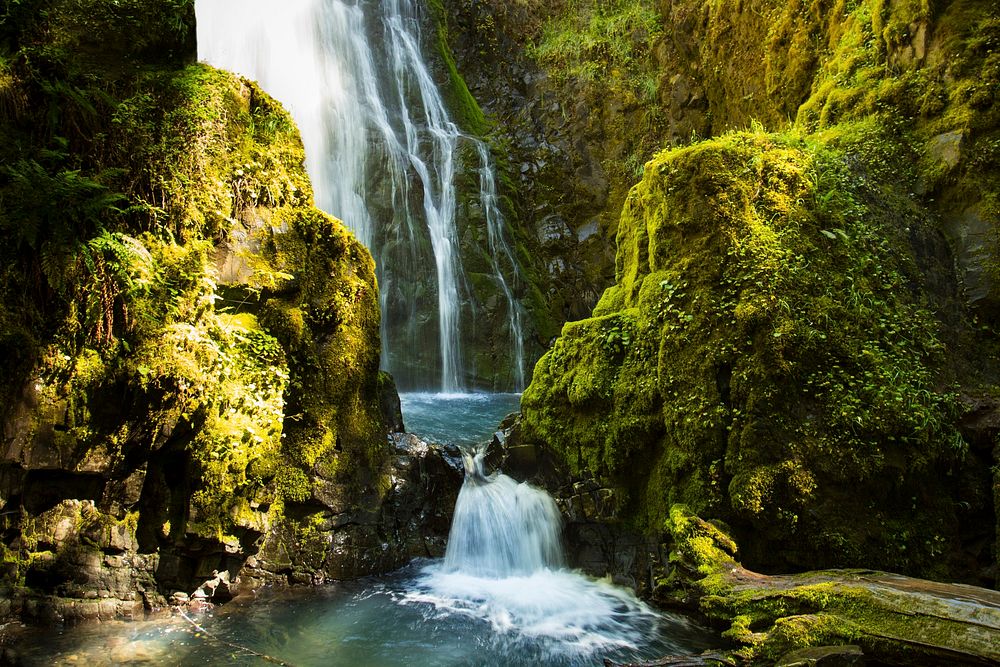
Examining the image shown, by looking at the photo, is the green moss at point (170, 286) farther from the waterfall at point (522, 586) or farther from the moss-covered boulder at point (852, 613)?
the moss-covered boulder at point (852, 613)

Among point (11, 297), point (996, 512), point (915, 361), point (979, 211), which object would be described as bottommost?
point (996, 512)

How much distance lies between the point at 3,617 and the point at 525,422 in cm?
505

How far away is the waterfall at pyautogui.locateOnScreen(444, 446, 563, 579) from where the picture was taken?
21.2 ft

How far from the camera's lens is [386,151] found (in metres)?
15.3

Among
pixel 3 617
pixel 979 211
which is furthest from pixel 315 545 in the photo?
pixel 979 211

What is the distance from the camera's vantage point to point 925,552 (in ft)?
16.2

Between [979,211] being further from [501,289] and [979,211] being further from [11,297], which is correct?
[501,289]

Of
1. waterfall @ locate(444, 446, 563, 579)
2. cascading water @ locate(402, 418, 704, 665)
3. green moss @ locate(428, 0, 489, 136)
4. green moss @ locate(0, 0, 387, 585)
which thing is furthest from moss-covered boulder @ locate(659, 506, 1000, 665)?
green moss @ locate(428, 0, 489, 136)

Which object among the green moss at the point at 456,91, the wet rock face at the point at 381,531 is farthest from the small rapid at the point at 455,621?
the green moss at the point at 456,91

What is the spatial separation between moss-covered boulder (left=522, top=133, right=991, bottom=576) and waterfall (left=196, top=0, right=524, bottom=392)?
718 centimetres

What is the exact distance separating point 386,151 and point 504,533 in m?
11.6

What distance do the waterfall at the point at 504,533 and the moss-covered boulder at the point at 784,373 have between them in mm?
583

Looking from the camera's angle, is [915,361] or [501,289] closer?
[915,361]

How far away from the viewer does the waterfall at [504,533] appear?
21.2 ft
